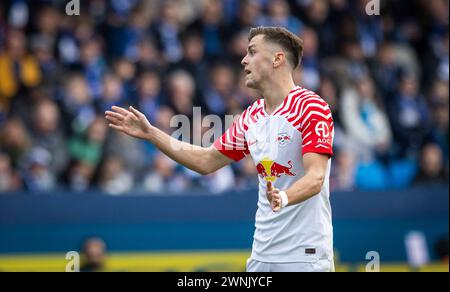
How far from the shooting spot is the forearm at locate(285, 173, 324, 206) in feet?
18.5

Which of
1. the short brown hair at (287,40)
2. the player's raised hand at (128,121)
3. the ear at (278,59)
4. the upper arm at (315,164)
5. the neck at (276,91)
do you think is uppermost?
the short brown hair at (287,40)

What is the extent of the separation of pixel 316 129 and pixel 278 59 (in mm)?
712

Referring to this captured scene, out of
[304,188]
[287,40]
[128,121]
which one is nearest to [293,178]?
[304,188]

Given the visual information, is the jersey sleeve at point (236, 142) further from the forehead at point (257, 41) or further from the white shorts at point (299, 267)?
the white shorts at point (299, 267)

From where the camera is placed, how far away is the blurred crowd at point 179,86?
11492 millimetres

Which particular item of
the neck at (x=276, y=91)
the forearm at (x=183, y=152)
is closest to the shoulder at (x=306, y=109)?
the neck at (x=276, y=91)

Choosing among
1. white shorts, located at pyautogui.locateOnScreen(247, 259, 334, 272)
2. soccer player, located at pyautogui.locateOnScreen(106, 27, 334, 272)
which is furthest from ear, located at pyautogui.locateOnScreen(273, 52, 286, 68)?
white shorts, located at pyautogui.locateOnScreen(247, 259, 334, 272)

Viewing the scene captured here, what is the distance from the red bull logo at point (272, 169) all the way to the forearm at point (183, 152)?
0.61 m

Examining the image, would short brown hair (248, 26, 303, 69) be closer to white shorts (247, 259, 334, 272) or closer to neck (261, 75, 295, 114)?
neck (261, 75, 295, 114)

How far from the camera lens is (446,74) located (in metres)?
14.1
